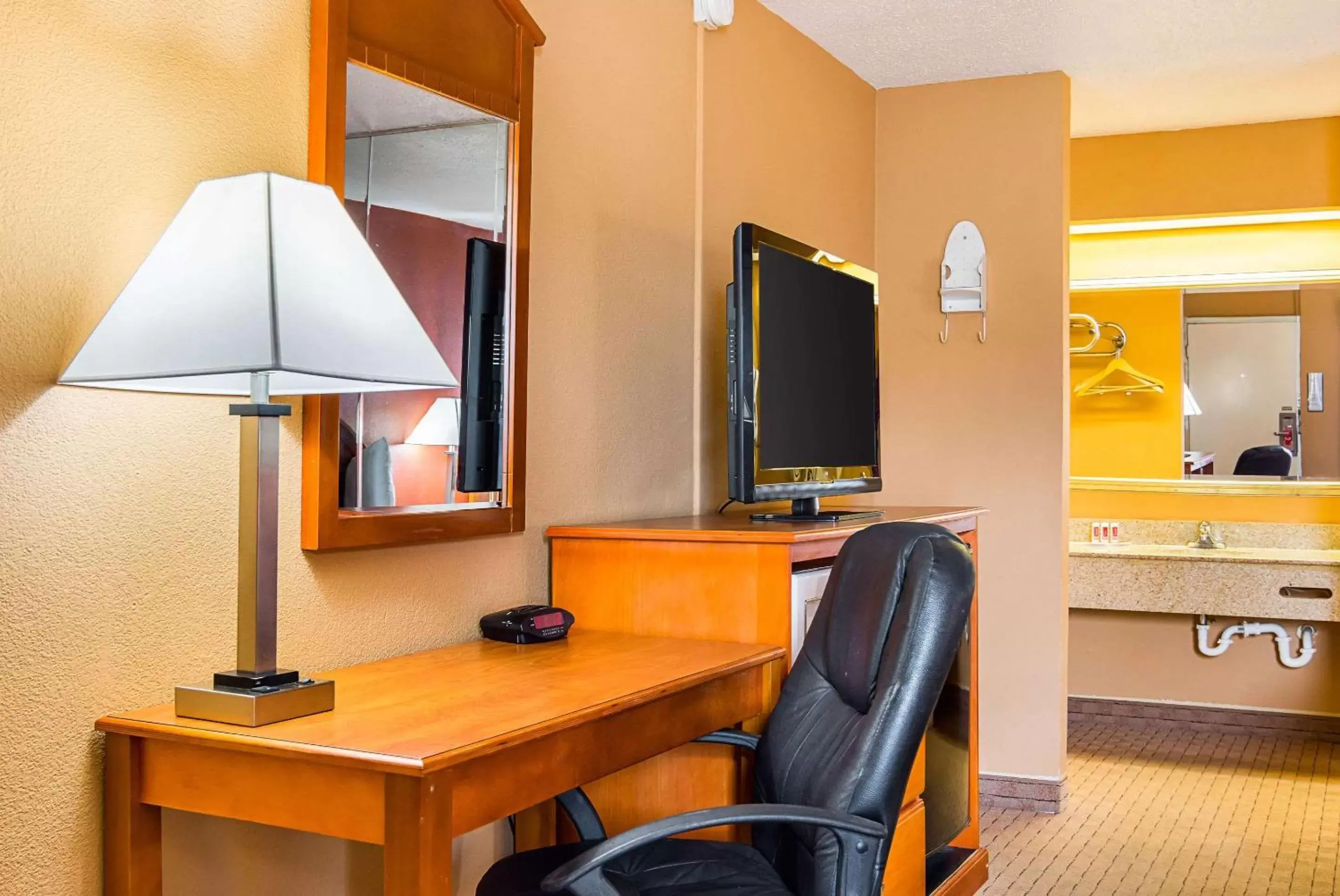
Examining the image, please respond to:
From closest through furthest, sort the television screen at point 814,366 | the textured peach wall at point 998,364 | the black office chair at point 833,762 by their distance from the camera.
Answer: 1. the black office chair at point 833,762
2. the television screen at point 814,366
3. the textured peach wall at point 998,364

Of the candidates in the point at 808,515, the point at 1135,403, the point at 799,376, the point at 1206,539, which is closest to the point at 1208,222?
the point at 1135,403

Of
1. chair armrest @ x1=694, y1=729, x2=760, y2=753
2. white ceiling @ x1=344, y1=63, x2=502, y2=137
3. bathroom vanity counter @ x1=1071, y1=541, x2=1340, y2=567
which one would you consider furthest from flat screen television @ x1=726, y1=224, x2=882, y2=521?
bathroom vanity counter @ x1=1071, y1=541, x2=1340, y2=567

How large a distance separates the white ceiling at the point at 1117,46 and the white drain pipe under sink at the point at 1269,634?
216 cm

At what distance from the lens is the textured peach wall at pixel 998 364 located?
442 cm

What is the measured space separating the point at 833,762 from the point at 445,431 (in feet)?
3.10

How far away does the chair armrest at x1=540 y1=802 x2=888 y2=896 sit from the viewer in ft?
5.29

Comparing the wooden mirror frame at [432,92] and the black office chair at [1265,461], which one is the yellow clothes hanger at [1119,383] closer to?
the black office chair at [1265,461]

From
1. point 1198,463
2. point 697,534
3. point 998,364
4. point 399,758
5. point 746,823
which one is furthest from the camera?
point 1198,463

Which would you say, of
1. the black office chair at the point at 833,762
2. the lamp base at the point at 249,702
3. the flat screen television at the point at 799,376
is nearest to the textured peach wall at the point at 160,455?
the lamp base at the point at 249,702

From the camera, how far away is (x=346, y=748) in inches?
59.1

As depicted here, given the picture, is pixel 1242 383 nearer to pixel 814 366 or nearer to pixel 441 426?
pixel 814 366

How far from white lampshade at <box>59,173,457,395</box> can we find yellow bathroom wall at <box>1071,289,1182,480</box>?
463 cm

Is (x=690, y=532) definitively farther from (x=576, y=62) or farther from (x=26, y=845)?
(x=26, y=845)

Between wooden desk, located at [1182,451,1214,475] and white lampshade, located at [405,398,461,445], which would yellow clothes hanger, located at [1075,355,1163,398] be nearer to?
wooden desk, located at [1182,451,1214,475]
